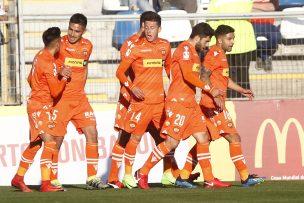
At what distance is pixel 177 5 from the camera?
20547mm

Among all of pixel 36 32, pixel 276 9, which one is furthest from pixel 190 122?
pixel 276 9

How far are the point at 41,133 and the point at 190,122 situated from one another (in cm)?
205

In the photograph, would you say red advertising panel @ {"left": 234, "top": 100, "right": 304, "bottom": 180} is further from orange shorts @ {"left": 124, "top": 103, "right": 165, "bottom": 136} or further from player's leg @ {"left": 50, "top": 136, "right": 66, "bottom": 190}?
player's leg @ {"left": 50, "top": 136, "right": 66, "bottom": 190}

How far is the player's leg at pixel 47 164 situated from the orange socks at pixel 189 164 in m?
1.88

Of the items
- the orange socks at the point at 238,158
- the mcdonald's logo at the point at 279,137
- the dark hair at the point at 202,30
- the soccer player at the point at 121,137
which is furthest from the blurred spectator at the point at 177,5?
the orange socks at the point at 238,158

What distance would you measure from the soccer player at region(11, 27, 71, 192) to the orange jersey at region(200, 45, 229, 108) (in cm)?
210

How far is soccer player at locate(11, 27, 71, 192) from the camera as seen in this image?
15.7 meters

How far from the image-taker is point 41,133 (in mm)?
15906

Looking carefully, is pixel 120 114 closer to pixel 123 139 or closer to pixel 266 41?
pixel 123 139

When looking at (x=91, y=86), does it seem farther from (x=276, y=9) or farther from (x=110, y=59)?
(x=276, y=9)

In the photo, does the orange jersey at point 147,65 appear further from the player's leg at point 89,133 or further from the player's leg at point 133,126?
the player's leg at point 89,133

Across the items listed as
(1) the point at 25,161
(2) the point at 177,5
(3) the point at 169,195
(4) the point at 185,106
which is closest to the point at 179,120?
(4) the point at 185,106

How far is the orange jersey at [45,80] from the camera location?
1565 centimetres

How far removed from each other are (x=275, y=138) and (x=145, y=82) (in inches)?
132
